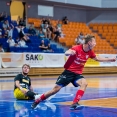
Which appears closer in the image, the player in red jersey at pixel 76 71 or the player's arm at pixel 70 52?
the player's arm at pixel 70 52

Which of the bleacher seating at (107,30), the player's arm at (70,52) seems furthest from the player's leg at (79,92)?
the bleacher seating at (107,30)

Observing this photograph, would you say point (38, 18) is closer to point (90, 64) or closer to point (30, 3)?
point (30, 3)

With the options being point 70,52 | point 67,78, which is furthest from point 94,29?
point 70,52

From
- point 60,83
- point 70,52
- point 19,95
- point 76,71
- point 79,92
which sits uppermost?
point 70,52

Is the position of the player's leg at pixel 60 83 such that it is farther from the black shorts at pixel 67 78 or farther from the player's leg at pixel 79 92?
the player's leg at pixel 79 92

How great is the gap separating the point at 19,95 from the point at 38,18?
23.4 m

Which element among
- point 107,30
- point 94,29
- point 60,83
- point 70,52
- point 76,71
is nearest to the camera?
point 70,52

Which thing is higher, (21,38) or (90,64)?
(21,38)

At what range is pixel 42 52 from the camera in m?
25.3

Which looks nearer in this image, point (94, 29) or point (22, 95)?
point (22, 95)

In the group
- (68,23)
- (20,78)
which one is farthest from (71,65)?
(68,23)

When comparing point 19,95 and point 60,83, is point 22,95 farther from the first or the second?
point 60,83

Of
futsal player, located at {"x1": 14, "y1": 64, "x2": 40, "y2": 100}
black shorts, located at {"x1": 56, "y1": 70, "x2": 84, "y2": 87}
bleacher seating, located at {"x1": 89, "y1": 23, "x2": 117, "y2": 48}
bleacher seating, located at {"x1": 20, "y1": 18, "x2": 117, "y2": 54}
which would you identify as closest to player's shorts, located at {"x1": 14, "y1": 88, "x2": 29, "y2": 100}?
futsal player, located at {"x1": 14, "y1": 64, "x2": 40, "y2": 100}

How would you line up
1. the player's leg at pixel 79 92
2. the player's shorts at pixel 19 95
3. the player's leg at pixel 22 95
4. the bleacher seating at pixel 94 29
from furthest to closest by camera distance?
the bleacher seating at pixel 94 29
the player's shorts at pixel 19 95
the player's leg at pixel 22 95
the player's leg at pixel 79 92
